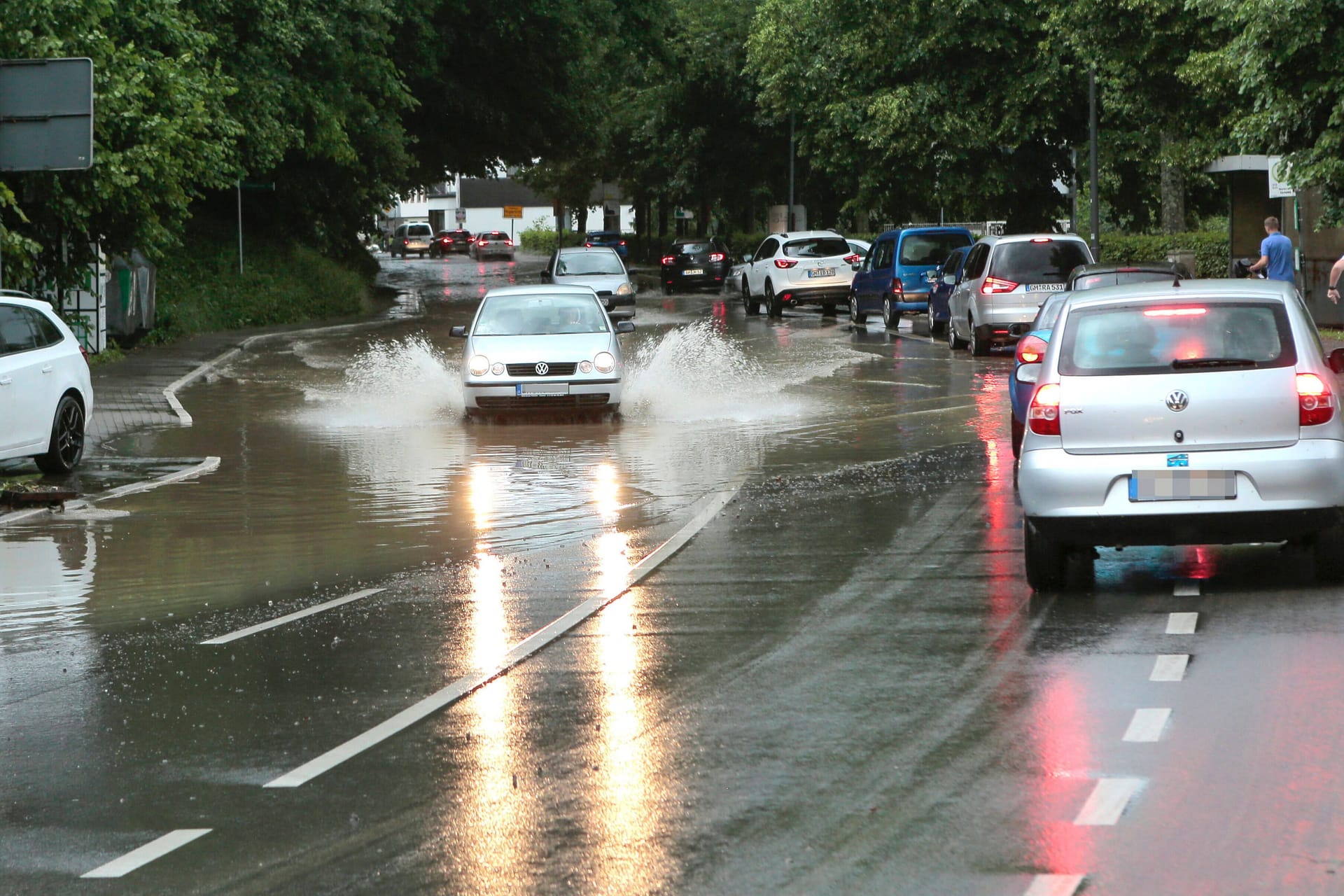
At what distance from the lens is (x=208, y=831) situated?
563cm

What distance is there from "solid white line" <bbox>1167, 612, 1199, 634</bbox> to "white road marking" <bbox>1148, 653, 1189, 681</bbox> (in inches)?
20.2

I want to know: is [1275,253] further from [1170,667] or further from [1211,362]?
[1170,667]

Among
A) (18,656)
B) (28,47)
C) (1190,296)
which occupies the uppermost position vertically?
(28,47)

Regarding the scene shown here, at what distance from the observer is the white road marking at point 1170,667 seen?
7.20 m

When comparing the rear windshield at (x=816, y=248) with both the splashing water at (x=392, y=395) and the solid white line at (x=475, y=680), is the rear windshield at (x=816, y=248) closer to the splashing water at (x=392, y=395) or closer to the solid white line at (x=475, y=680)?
the splashing water at (x=392, y=395)

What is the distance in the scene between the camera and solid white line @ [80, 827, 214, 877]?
5277 millimetres

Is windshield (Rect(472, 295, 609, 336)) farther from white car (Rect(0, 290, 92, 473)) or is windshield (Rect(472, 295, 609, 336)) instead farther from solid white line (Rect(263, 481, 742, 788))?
solid white line (Rect(263, 481, 742, 788))

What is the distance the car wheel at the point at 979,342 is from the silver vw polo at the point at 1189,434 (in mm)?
17515

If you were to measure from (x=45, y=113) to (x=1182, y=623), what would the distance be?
36.2 feet

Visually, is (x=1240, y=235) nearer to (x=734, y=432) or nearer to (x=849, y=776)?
(x=734, y=432)

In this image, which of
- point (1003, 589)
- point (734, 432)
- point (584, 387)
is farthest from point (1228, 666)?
point (584, 387)

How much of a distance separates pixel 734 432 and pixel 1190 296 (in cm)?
875

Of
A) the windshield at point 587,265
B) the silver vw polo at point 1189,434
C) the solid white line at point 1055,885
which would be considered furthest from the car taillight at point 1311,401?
the windshield at point 587,265

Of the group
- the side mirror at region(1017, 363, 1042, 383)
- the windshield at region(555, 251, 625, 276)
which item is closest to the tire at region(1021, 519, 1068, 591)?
the side mirror at region(1017, 363, 1042, 383)
